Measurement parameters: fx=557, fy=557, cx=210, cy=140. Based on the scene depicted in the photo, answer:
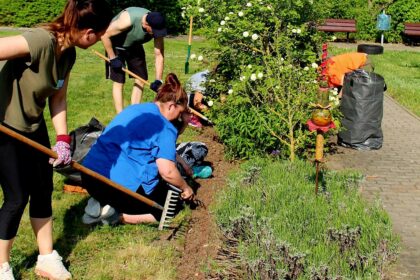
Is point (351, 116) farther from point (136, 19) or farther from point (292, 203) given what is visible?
point (292, 203)

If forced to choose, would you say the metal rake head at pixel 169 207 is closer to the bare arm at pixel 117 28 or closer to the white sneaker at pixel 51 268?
the white sneaker at pixel 51 268

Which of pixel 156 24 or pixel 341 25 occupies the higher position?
pixel 156 24

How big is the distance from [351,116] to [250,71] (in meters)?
1.52

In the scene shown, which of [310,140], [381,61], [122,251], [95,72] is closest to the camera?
[122,251]

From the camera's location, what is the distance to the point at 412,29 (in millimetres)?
18312

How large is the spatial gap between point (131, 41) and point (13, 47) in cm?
382

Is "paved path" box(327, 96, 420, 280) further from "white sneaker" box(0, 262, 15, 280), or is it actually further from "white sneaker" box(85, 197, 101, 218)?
"white sneaker" box(0, 262, 15, 280)

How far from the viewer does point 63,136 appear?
3305mm

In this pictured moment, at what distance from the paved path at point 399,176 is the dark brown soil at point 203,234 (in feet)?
4.05

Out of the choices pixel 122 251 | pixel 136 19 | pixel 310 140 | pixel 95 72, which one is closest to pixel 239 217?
pixel 122 251

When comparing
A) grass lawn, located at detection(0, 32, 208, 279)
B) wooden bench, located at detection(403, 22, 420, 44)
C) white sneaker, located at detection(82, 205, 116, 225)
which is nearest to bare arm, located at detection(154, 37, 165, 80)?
grass lawn, located at detection(0, 32, 208, 279)

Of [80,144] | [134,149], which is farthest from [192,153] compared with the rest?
[134,149]

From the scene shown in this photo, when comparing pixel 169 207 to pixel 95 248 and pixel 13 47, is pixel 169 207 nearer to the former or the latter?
pixel 95 248

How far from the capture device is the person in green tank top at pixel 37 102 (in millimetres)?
2941
